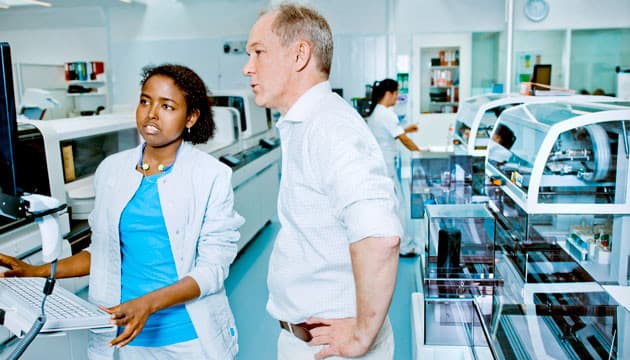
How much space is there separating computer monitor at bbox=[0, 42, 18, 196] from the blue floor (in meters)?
2.11

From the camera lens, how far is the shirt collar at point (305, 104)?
1229 millimetres

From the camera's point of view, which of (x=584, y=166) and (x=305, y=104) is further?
(x=584, y=166)

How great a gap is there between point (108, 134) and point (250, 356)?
1446 mm

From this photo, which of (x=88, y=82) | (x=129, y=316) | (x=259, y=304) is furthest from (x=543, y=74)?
(x=88, y=82)

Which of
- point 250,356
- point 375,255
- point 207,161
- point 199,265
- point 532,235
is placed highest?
point 207,161

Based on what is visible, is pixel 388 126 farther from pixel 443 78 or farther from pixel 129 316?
pixel 443 78

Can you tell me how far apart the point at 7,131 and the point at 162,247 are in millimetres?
572

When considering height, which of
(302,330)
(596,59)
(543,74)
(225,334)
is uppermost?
(596,59)

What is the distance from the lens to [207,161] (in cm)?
164

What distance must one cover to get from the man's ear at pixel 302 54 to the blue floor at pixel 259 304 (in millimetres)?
2109

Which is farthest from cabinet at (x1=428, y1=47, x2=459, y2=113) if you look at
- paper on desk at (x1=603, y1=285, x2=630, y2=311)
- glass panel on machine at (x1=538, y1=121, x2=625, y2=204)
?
paper on desk at (x1=603, y1=285, x2=630, y2=311)

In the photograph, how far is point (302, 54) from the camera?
1.23m

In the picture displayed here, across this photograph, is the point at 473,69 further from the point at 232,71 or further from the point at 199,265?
the point at 199,265

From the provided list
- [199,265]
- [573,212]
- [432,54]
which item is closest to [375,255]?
[199,265]
